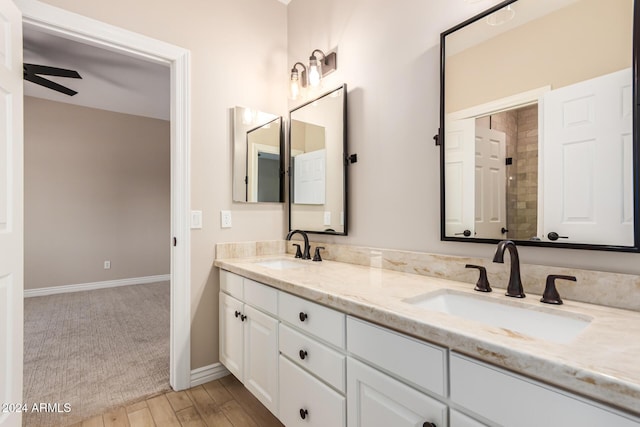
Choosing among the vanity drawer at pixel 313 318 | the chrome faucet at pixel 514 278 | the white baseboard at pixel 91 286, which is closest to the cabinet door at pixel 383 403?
the vanity drawer at pixel 313 318

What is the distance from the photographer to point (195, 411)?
1.81 m

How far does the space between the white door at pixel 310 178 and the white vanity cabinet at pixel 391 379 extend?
1.22 metres

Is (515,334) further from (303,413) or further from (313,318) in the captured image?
(303,413)

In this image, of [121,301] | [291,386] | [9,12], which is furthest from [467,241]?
[121,301]

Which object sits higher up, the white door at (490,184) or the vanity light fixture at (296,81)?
the vanity light fixture at (296,81)

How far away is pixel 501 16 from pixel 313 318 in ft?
4.78

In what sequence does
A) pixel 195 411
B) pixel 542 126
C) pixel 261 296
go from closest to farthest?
pixel 542 126 < pixel 261 296 < pixel 195 411

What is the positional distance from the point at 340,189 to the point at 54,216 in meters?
4.62

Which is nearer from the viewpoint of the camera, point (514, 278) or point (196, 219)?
point (514, 278)

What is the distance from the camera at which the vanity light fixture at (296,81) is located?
2.29 m

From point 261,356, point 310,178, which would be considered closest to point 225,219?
point 310,178

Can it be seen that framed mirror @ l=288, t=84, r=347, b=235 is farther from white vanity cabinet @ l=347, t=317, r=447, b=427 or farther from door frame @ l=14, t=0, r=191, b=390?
white vanity cabinet @ l=347, t=317, r=447, b=427

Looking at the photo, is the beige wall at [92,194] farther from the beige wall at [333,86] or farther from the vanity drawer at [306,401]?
the vanity drawer at [306,401]

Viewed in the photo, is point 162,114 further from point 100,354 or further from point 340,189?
point 340,189
